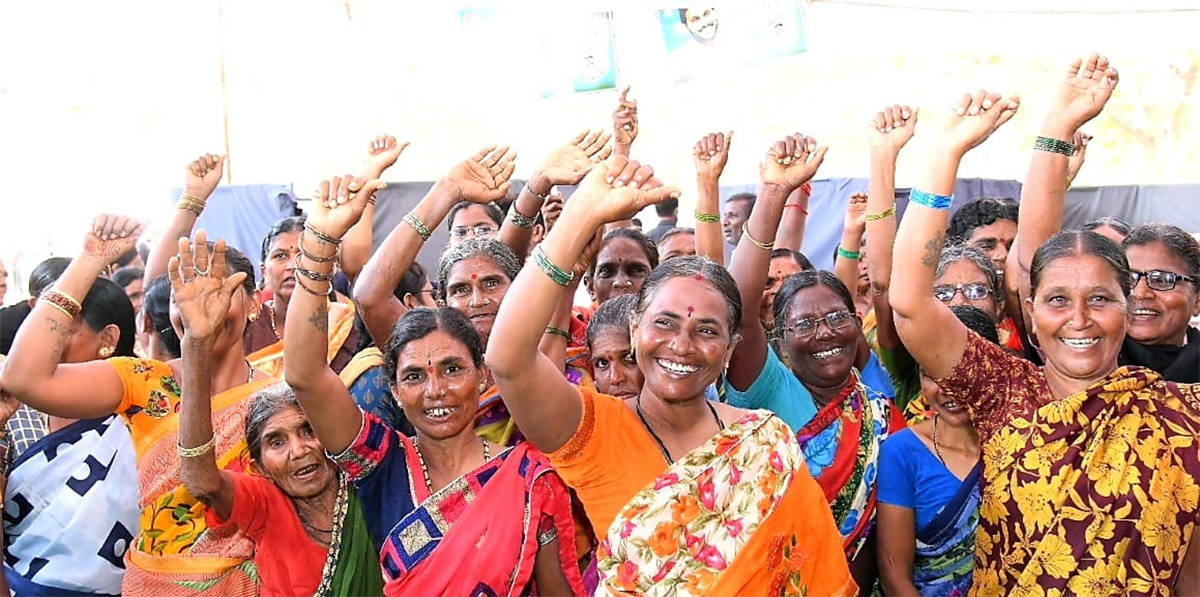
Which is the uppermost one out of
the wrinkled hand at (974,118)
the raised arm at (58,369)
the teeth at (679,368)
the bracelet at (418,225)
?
the wrinkled hand at (974,118)

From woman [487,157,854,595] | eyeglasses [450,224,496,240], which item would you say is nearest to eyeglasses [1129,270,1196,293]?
woman [487,157,854,595]

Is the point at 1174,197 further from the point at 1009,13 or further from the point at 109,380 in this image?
the point at 109,380

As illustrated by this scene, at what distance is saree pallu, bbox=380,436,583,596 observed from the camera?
2.83 metres

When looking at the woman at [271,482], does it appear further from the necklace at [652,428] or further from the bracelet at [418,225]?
the necklace at [652,428]

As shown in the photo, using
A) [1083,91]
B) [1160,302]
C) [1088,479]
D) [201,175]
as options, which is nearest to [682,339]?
[1088,479]

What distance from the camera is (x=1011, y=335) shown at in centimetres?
386

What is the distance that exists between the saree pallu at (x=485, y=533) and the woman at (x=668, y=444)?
37 cm

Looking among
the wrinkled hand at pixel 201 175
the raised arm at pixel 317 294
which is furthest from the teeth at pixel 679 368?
the wrinkled hand at pixel 201 175

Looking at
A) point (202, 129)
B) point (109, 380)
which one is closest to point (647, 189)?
point (109, 380)

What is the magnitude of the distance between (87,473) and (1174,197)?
9428 mm

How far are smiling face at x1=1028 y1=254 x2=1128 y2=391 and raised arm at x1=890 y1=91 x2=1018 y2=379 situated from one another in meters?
0.22

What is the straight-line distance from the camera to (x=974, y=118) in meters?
2.74

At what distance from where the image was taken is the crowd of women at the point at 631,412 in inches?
99.0

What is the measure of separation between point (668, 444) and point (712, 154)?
1410 millimetres
